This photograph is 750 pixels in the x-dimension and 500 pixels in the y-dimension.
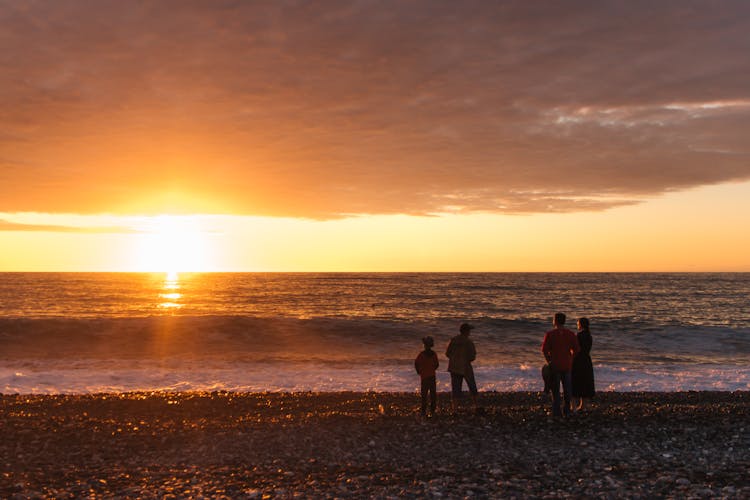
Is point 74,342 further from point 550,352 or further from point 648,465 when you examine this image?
point 648,465

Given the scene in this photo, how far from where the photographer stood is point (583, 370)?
13.7m

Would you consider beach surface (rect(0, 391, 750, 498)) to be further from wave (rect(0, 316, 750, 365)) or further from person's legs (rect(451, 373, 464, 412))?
wave (rect(0, 316, 750, 365))

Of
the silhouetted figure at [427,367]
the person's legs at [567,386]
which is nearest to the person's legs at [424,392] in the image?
the silhouetted figure at [427,367]

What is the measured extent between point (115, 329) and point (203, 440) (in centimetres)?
3082

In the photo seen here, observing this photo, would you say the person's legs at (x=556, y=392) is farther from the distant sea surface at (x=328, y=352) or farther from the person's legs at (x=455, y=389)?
the distant sea surface at (x=328, y=352)

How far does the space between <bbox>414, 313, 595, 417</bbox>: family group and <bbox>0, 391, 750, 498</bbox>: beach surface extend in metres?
0.55

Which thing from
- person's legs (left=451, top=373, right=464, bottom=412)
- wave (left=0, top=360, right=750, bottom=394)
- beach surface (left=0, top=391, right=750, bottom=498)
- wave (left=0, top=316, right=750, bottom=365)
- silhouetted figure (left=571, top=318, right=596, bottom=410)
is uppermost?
silhouetted figure (left=571, top=318, right=596, bottom=410)

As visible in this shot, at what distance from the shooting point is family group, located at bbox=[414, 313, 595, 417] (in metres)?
13.1

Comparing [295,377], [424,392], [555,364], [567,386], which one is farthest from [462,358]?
[295,377]

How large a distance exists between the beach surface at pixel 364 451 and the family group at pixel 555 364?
21.8 inches

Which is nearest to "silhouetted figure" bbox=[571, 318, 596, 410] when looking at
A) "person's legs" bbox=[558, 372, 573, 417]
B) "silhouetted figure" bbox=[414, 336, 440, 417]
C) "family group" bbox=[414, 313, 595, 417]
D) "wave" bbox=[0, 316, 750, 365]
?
"family group" bbox=[414, 313, 595, 417]

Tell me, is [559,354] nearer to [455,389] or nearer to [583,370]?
[583,370]

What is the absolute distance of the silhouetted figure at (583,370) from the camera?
13.6m

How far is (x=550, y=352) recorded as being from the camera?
519 inches
